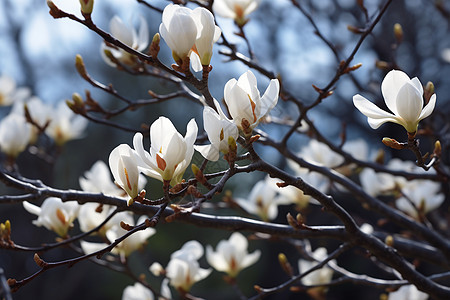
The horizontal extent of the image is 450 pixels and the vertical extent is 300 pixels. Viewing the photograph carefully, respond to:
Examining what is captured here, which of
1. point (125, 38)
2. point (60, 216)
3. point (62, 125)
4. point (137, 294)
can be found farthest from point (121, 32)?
point (62, 125)

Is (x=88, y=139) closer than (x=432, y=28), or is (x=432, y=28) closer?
(x=432, y=28)

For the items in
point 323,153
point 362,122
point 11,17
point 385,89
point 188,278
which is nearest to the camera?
point 385,89

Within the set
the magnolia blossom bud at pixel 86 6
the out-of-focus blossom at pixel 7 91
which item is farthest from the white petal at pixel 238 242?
the out-of-focus blossom at pixel 7 91

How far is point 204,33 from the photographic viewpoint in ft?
2.39

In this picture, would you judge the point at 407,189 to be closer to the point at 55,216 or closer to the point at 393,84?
the point at 393,84

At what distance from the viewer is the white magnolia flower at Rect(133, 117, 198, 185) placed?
2.27 feet

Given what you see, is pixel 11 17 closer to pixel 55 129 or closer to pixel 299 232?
pixel 55 129

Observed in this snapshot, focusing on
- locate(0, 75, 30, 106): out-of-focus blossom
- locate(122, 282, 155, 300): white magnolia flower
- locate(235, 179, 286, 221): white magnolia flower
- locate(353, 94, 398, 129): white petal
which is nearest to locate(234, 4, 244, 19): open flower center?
locate(235, 179, 286, 221): white magnolia flower

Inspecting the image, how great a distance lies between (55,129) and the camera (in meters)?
2.00

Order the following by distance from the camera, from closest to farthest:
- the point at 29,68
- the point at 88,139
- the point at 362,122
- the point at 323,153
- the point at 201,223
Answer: the point at 201,223 < the point at 323,153 < the point at 362,122 < the point at 29,68 < the point at 88,139

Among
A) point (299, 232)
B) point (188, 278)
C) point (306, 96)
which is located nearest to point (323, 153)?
point (188, 278)

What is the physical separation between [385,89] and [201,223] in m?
0.40

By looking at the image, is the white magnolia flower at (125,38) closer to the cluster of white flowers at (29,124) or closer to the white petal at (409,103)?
the cluster of white flowers at (29,124)

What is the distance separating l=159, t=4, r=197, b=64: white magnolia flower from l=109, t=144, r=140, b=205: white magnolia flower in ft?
0.52
